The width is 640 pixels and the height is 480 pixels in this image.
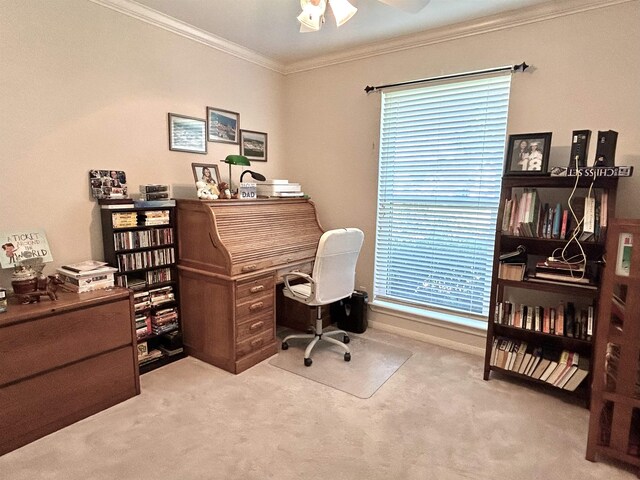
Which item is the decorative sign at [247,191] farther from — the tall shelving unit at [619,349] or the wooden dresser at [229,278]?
the tall shelving unit at [619,349]

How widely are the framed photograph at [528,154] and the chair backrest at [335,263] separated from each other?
1128 millimetres

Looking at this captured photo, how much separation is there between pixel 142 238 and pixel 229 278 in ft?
2.25

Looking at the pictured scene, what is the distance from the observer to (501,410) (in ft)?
7.31

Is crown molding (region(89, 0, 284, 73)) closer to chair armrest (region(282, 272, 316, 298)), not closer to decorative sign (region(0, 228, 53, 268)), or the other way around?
decorative sign (region(0, 228, 53, 268))

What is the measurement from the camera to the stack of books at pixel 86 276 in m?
2.19

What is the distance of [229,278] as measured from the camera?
2518 mm

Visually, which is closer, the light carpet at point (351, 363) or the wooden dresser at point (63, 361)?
the wooden dresser at point (63, 361)

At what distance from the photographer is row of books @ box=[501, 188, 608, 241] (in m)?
2.16

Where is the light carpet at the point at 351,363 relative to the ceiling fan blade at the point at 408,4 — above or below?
below

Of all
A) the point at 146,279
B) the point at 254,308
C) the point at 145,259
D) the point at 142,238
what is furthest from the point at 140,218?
the point at 254,308

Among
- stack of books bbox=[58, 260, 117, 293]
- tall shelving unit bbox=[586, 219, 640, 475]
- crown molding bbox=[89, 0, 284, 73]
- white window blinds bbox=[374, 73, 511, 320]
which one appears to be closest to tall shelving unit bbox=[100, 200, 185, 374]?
stack of books bbox=[58, 260, 117, 293]

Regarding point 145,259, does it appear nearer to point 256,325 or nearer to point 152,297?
point 152,297

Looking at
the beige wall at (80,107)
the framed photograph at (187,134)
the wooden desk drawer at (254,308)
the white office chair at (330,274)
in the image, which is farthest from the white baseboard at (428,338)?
the framed photograph at (187,134)

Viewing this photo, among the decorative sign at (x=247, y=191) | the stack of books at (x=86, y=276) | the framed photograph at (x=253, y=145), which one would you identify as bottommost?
the stack of books at (x=86, y=276)
